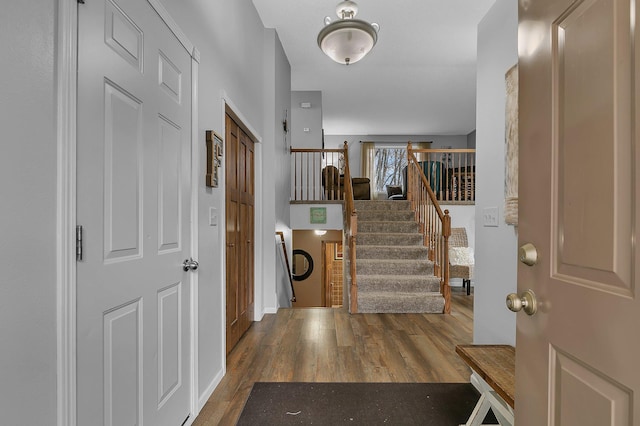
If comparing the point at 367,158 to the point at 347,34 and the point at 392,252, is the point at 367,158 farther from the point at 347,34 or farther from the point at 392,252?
the point at 347,34

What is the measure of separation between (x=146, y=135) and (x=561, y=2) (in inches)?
57.1

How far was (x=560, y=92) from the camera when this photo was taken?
85cm

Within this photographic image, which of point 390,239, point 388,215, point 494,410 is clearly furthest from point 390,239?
point 494,410

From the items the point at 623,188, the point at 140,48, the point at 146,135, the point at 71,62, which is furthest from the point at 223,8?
the point at 623,188

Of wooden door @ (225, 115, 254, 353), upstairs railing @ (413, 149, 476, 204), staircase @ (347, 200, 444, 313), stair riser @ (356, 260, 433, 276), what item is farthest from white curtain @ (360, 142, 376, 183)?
wooden door @ (225, 115, 254, 353)

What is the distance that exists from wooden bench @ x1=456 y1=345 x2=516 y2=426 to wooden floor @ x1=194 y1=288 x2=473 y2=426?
709 millimetres

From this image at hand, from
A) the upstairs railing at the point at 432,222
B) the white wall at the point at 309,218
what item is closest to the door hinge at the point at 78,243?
the upstairs railing at the point at 432,222

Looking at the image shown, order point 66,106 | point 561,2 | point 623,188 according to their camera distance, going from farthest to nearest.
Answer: point 66,106, point 561,2, point 623,188

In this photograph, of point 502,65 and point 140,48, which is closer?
point 140,48

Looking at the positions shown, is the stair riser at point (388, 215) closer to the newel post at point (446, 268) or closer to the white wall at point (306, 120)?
the newel post at point (446, 268)

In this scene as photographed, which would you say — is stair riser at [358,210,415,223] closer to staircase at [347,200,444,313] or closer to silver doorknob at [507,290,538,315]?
staircase at [347,200,444,313]

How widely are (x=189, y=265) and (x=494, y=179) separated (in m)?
2.16

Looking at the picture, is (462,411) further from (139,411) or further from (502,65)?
(502,65)

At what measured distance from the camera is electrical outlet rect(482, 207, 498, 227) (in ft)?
8.27
